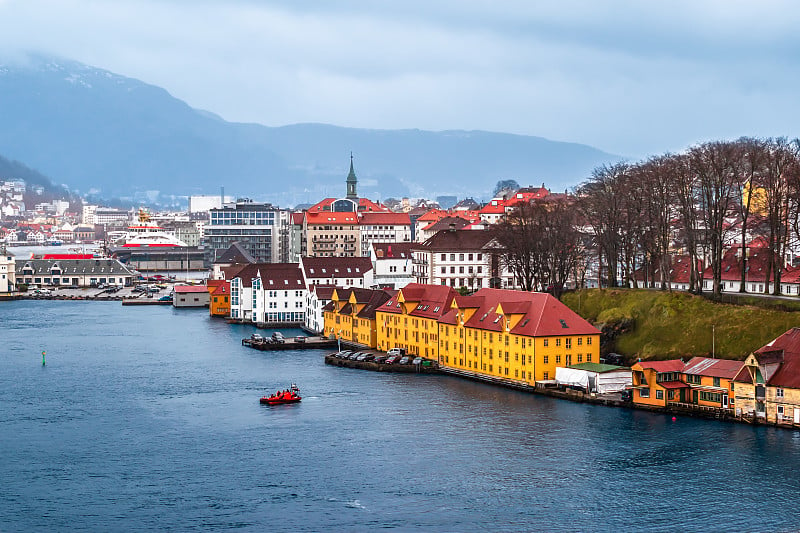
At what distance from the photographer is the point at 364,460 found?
3466 cm

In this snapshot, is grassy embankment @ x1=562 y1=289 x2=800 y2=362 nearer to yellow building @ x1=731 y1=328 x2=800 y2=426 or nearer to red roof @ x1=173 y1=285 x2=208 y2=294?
yellow building @ x1=731 y1=328 x2=800 y2=426

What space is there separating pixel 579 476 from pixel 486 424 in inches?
283

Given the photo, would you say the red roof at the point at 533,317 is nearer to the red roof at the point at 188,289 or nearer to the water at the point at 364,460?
the water at the point at 364,460

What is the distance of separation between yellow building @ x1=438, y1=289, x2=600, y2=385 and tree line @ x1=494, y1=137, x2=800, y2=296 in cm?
881

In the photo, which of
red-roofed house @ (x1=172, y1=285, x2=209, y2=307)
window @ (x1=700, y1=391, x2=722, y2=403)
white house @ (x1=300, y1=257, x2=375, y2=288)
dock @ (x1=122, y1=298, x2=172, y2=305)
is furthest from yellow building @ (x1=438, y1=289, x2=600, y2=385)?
dock @ (x1=122, y1=298, x2=172, y2=305)

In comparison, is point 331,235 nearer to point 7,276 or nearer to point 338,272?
point 7,276

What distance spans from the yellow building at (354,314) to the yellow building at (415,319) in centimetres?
134

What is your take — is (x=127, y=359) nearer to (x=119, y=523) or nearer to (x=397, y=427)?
(x=397, y=427)

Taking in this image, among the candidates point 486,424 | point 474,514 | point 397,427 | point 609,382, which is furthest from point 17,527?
point 609,382

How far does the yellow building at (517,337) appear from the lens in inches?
1839

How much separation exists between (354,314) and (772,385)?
29681mm

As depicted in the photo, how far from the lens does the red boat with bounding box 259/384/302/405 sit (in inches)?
1745

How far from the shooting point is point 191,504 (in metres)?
30.2

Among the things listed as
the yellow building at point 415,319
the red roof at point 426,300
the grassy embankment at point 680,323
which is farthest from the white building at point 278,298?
the grassy embankment at point 680,323
